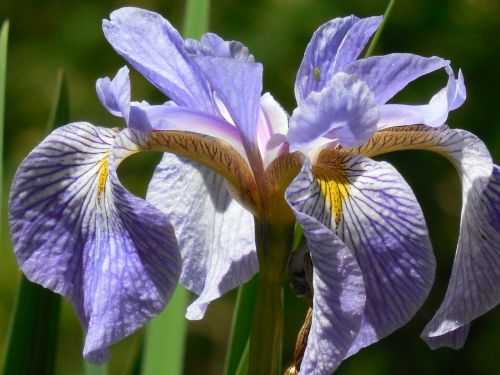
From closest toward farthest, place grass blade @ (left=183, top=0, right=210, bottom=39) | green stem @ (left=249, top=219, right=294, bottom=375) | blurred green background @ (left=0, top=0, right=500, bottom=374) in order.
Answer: green stem @ (left=249, top=219, right=294, bottom=375)
grass blade @ (left=183, top=0, right=210, bottom=39)
blurred green background @ (left=0, top=0, right=500, bottom=374)

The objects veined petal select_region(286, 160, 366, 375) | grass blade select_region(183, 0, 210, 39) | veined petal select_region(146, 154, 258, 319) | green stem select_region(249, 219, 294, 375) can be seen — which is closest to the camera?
veined petal select_region(286, 160, 366, 375)

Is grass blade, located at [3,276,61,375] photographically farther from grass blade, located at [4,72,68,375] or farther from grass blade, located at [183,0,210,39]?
grass blade, located at [183,0,210,39]

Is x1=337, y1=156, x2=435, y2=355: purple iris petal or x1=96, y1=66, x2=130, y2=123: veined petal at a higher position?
x1=96, y1=66, x2=130, y2=123: veined petal

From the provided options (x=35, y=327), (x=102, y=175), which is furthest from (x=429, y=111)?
(x=35, y=327)

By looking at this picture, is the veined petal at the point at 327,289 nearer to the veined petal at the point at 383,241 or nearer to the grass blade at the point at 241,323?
the veined petal at the point at 383,241

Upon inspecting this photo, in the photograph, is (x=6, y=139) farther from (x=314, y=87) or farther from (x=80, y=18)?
(x=314, y=87)

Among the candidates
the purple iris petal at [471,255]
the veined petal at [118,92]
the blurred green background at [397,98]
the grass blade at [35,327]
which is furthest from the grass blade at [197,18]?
the blurred green background at [397,98]

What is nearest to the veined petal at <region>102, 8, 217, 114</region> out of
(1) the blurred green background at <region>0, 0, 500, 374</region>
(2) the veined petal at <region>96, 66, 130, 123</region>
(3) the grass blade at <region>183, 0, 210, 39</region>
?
(2) the veined petal at <region>96, 66, 130, 123</region>
